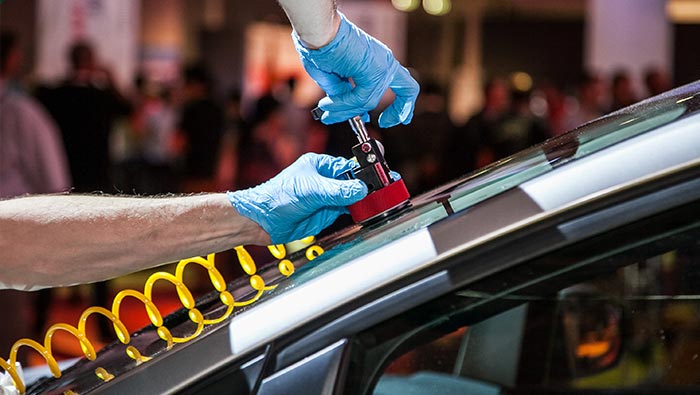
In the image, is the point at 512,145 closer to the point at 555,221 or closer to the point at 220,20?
the point at 555,221

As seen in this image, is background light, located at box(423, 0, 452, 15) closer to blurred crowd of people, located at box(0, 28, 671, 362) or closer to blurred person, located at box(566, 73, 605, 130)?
blurred crowd of people, located at box(0, 28, 671, 362)

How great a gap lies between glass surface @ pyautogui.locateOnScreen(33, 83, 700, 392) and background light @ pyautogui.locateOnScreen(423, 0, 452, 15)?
1574 centimetres

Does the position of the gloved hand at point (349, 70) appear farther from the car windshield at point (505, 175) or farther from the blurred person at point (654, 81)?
the blurred person at point (654, 81)

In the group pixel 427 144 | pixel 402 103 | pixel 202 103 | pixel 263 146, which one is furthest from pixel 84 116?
pixel 402 103

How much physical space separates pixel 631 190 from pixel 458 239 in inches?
7.4

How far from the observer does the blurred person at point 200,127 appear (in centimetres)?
687

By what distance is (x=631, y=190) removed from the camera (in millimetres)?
1057

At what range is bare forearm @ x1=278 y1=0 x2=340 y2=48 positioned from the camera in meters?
1.45

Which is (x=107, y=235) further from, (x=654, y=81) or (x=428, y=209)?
(x=654, y=81)

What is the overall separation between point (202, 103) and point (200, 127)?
164 mm

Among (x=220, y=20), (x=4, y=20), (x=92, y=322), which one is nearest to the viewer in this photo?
(x=92, y=322)

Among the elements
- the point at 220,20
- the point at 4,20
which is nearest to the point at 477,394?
the point at 4,20

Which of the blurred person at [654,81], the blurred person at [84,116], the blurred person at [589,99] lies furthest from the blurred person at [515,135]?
the blurred person at [84,116]

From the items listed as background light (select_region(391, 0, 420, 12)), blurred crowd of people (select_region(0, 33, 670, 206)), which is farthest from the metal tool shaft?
background light (select_region(391, 0, 420, 12))
